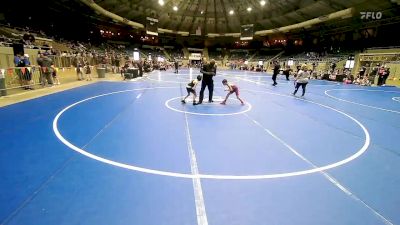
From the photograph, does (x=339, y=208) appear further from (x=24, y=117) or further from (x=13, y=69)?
(x=13, y=69)

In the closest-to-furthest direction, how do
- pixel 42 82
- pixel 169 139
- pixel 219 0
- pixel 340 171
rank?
pixel 340 171 < pixel 169 139 < pixel 42 82 < pixel 219 0

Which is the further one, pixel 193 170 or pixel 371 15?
pixel 371 15

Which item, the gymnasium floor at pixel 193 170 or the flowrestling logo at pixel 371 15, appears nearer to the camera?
the gymnasium floor at pixel 193 170

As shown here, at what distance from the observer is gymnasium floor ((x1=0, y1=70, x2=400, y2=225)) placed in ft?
10.3

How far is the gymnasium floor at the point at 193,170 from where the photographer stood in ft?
10.3

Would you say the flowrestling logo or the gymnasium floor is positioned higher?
the flowrestling logo

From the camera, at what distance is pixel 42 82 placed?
552 inches

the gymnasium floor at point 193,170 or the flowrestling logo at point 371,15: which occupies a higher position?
the flowrestling logo at point 371,15

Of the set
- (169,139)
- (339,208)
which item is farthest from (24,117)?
(339,208)

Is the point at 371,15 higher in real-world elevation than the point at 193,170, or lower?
higher

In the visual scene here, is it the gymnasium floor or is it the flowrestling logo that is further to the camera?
the flowrestling logo

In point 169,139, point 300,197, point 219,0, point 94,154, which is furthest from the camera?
point 219,0

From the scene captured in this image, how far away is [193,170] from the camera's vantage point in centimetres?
431

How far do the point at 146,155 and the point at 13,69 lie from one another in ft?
37.1
